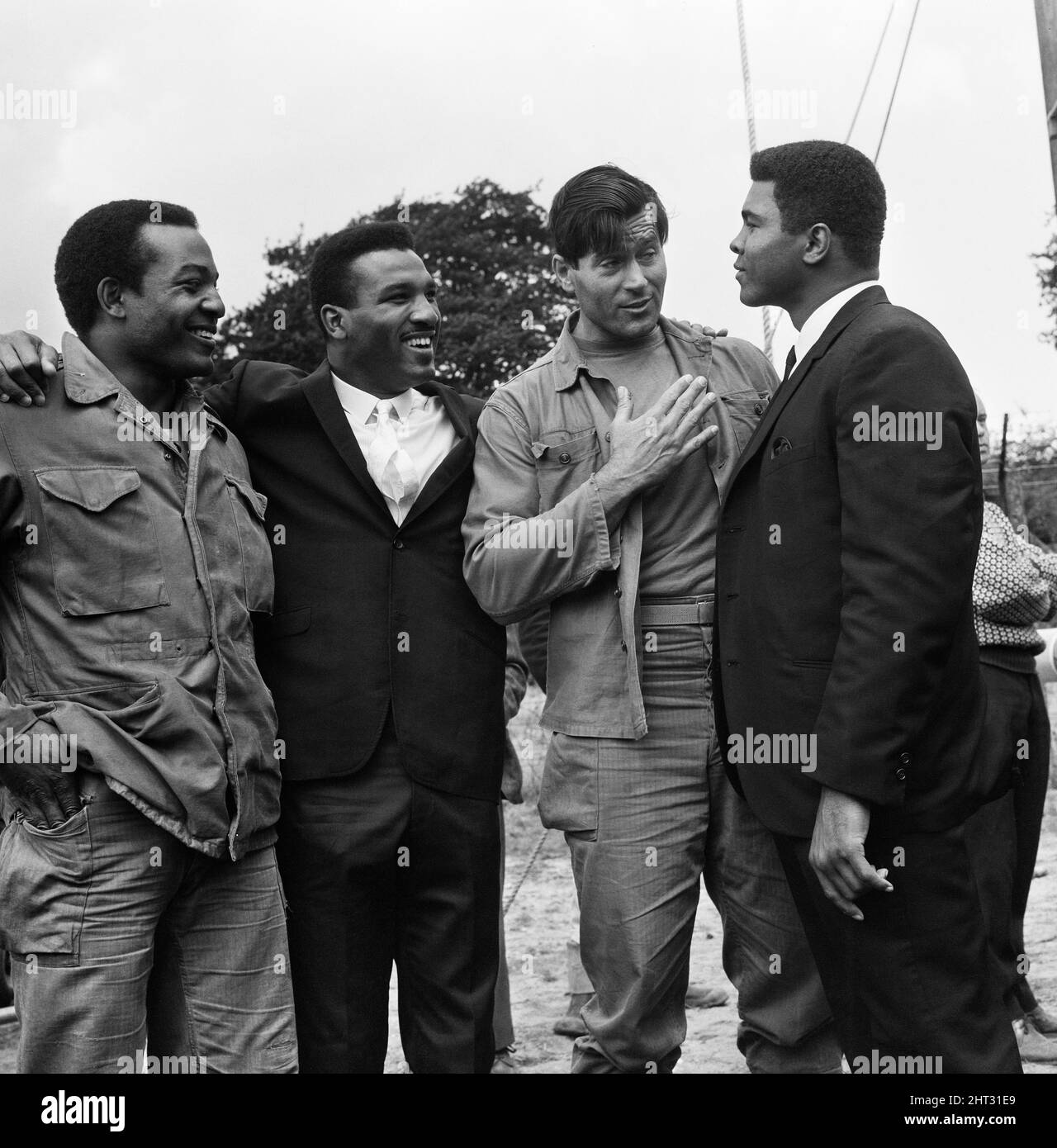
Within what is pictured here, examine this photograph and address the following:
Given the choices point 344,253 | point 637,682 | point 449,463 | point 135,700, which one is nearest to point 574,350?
point 449,463

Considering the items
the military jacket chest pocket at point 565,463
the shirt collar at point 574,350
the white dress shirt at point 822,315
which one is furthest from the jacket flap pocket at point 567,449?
the white dress shirt at point 822,315

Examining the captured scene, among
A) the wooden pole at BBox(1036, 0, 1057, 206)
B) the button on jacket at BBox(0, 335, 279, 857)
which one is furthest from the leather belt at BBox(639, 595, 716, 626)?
the wooden pole at BBox(1036, 0, 1057, 206)

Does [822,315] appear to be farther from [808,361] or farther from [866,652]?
[866,652]

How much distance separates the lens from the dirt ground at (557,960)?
4.60m

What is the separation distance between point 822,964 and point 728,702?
1.89 ft

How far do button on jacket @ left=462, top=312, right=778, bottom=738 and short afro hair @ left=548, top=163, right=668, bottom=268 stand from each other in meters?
0.25

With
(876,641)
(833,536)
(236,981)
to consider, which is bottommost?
(236,981)

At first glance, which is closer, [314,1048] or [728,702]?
[728,702]

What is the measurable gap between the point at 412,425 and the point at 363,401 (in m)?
0.14

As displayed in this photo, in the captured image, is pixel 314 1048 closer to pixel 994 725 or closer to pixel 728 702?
pixel 728 702

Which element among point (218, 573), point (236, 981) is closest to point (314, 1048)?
point (236, 981)

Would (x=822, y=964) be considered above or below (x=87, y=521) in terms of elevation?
below

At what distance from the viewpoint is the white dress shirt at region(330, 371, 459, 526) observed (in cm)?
326
